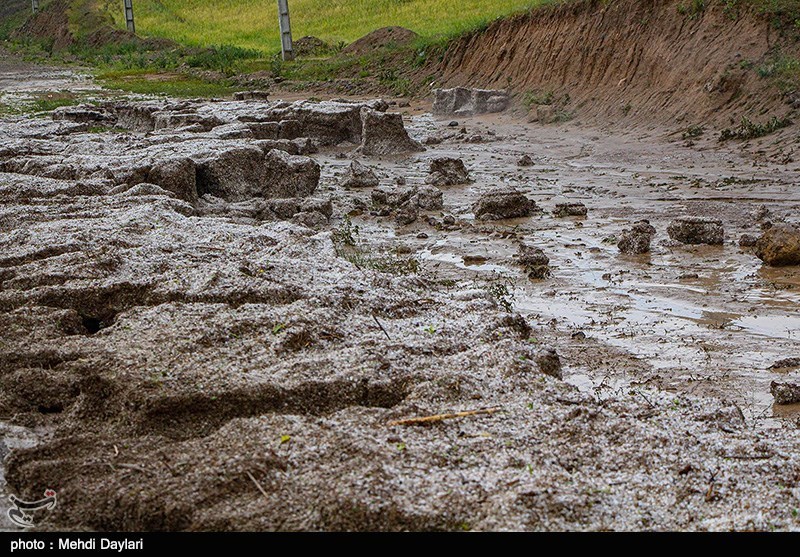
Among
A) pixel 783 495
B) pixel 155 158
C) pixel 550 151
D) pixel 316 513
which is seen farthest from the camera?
pixel 550 151

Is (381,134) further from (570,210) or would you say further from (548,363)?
(548,363)

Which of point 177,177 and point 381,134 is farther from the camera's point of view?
point 381,134

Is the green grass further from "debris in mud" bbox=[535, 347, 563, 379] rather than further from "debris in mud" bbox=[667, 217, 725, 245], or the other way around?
"debris in mud" bbox=[535, 347, 563, 379]

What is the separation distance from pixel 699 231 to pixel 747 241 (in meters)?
0.33

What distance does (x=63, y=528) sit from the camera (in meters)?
2.46

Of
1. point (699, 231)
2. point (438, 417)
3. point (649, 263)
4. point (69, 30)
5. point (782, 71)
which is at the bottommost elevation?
point (69, 30)

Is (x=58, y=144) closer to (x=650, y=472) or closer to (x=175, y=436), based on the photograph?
(x=175, y=436)

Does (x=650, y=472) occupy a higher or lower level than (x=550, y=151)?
higher

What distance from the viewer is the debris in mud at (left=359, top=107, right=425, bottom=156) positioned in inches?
473

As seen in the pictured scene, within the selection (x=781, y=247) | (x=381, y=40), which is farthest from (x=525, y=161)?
(x=381, y=40)

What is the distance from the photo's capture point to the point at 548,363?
12.0 feet

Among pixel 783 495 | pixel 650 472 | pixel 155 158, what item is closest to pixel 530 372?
pixel 650 472
